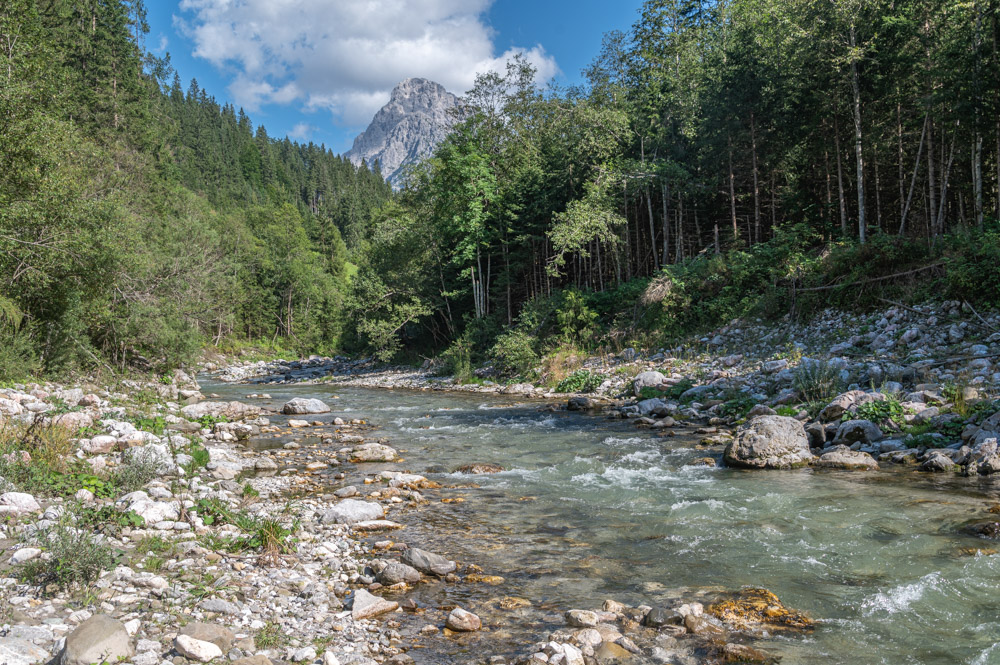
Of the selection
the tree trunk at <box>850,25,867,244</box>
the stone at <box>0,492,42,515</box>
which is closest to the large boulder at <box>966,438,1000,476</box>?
the stone at <box>0,492,42,515</box>

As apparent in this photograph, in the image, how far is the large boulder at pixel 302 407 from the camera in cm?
1831

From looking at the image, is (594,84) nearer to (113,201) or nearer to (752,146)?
(752,146)

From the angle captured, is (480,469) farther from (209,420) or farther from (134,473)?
(209,420)

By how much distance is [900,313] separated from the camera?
15.6 metres

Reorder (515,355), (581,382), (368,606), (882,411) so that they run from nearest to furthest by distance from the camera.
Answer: (368,606) < (882,411) < (581,382) < (515,355)

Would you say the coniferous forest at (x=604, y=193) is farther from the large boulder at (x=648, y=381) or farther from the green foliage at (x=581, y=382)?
the large boulder at (x=648, y=381)

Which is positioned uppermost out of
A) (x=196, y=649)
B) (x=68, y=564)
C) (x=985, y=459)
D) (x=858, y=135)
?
(x=858, y=135)

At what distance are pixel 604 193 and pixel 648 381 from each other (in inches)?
517

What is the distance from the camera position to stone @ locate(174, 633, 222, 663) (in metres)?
3.59

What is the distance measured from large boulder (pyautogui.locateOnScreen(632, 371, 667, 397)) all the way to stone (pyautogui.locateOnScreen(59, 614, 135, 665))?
51.2 ft

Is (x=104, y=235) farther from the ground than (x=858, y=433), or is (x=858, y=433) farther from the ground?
(x=104, y=235)

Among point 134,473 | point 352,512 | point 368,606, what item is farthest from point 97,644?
point 134,473

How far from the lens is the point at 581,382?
21641 millimetres

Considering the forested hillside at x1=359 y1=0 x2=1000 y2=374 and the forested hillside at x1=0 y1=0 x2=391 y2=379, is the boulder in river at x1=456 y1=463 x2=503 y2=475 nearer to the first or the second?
the forested hillside at x1=0 y1=0 x2=391 y2=379
